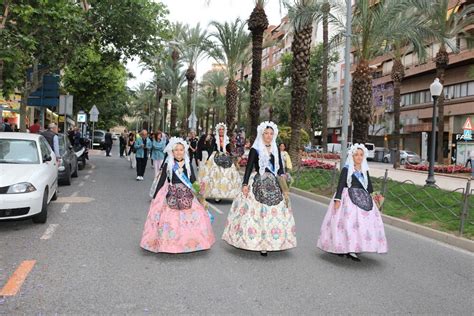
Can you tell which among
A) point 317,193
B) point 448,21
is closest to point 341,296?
point 317,193

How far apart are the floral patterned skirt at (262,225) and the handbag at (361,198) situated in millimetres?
846

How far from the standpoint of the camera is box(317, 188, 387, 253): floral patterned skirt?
6.12 m

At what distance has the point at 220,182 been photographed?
11.3 metres

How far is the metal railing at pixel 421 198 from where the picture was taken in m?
8.88

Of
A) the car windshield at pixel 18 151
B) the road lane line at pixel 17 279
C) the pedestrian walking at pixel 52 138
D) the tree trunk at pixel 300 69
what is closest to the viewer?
the road lane line at pixel 17 279

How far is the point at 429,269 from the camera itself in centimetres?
634

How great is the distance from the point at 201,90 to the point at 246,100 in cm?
1332

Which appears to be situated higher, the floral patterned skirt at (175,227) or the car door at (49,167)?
the car door at (49,167)

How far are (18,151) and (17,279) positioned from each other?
14.1 ft

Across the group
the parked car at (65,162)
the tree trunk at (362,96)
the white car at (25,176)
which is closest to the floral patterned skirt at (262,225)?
the white car at (25,176)

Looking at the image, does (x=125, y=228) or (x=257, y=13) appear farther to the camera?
(x=257, y=13)

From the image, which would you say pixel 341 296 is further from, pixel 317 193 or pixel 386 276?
pixel 317 193

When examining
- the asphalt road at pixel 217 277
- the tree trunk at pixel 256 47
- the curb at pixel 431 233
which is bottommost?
the asphalt road at pixel 217 277

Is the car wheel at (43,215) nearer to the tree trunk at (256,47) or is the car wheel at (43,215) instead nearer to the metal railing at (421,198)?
the metal railing at (421,198)
